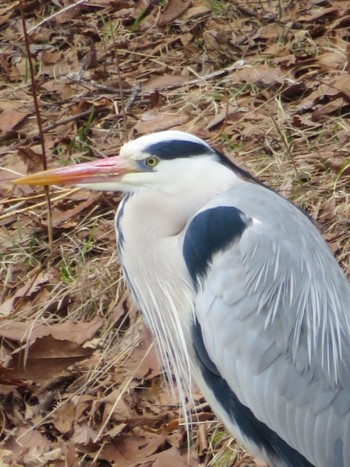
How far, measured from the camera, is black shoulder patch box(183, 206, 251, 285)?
3.24 m

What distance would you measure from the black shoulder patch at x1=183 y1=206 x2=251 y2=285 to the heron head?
14 centimetres

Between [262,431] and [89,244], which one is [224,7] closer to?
[89,244]

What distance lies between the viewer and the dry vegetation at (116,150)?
408cm

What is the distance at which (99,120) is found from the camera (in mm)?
5461

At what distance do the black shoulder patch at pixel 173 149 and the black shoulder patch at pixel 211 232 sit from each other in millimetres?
192

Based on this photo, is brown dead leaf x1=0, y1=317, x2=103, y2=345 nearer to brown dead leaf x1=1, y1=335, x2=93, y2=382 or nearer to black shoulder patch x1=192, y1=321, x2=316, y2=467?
brown dead leaf x1=1, y1=335, x2=93, y2=382

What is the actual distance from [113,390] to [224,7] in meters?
2.62

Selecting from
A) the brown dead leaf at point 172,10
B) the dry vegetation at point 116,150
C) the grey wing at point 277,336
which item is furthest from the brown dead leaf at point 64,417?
the brown dead leaf at point 172,10

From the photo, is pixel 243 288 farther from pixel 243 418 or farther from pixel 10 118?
pixel 10 118

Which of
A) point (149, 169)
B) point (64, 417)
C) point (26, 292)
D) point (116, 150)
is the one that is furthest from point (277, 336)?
point (116, 150)

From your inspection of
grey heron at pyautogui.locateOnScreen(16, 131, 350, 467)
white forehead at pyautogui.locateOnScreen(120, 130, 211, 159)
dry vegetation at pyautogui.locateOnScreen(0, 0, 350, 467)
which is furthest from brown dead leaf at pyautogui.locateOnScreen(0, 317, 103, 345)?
white forehead at pyautogui.locateOnScreen(120, 130, 211, 159)

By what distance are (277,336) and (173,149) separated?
0.64 m

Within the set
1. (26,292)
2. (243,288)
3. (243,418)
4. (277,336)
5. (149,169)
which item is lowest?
(26,292)

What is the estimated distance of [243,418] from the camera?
3.40 m
